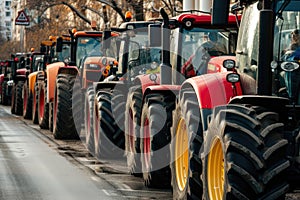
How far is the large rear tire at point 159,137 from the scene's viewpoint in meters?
11.5

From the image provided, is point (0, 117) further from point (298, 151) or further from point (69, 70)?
point (298, 151)

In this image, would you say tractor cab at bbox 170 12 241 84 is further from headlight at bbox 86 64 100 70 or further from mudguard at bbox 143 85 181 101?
headlight at bbox 86 64 100 70

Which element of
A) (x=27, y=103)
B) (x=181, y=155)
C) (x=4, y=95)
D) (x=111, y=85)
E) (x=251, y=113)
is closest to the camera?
(x=251, y=113)

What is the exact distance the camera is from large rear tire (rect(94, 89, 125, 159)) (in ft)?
50.2

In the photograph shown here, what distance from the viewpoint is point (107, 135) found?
50.3 ft

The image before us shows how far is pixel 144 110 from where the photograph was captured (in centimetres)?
1212

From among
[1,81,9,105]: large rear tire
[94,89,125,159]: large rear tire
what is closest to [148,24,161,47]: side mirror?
[94,89,125,159]: large rear tire

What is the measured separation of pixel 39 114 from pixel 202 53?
42.2 feet

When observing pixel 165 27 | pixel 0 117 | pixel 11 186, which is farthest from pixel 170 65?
pixel 0 117

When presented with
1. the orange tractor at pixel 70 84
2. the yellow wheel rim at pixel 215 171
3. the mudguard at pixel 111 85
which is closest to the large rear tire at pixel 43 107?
the orange tractor at pixel 70 84

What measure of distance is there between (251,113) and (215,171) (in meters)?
1.06

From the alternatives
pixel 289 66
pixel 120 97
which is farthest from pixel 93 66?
pixel 289 66

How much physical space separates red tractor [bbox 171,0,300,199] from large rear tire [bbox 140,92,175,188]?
1599 millimetres

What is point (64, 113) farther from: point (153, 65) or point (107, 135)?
point (153, 65)
